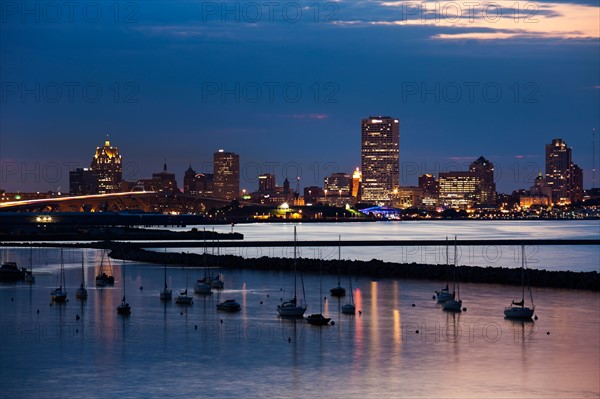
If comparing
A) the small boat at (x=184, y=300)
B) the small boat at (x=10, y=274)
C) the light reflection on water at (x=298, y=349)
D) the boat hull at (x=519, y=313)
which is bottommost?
the light reflection on water at (x=298, y=349)

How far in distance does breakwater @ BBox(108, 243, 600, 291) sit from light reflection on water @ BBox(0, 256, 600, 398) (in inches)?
198

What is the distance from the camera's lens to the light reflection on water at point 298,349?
34094 mm

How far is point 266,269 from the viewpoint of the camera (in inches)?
3169

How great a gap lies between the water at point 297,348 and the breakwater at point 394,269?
390cm

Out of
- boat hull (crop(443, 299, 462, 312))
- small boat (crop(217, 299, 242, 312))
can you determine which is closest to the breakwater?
boat hull (crop(443, 299, 462, 312))

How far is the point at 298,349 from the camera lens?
40.8 m

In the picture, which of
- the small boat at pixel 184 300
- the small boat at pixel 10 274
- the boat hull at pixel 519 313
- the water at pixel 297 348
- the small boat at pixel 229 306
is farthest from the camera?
the small boat at pixel 10 274

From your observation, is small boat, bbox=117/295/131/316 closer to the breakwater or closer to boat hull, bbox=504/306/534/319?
boat hull, bbox=504/306/534/319

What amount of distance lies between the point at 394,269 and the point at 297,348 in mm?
34996

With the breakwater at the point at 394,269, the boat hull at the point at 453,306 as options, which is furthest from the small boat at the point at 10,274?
the boat hull at the point at 453,306

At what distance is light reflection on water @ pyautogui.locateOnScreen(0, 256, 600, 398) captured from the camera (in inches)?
1342

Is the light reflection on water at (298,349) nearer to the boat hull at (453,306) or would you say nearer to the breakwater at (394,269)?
the boat hull at (453,306)

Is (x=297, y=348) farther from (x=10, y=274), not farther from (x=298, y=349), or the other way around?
(x=10, y=274)

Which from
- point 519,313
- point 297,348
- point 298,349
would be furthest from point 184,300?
point 519,313
